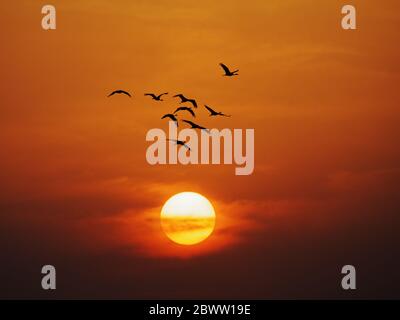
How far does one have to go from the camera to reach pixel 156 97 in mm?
95875
